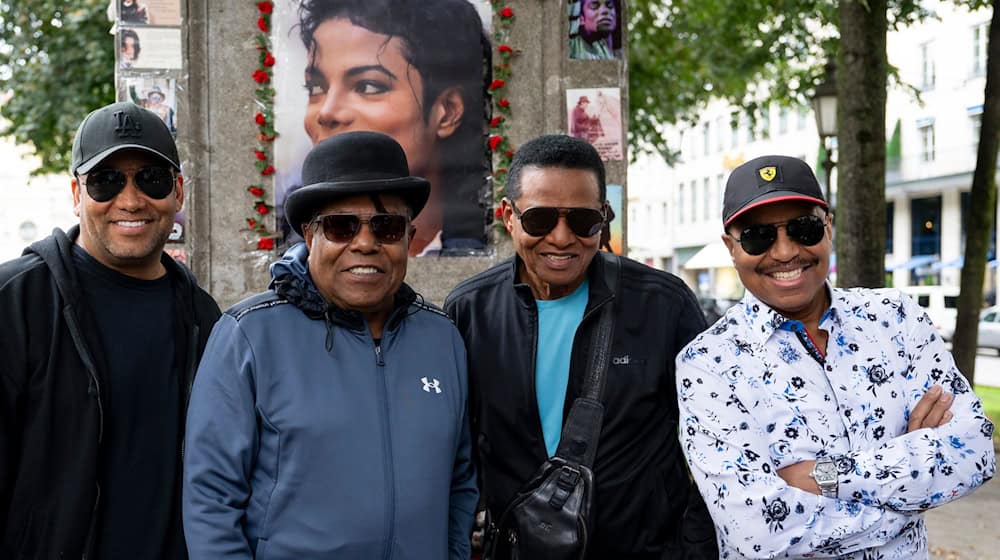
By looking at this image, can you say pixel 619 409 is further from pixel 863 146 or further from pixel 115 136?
pixel 863 146

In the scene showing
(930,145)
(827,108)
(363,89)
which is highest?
(930,145)

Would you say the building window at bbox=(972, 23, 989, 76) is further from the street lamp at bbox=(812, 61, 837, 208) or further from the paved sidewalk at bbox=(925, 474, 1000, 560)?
the paved sidewalk at bbox=(925, 474, 1000, 560)

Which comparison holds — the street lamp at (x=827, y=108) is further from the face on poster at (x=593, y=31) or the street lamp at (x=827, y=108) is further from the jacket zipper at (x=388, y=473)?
the jacket zipper at (x=388, y=473)

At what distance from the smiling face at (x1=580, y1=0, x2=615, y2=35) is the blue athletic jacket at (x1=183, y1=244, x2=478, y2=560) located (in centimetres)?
358

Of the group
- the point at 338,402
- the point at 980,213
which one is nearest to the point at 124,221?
the point at 338,402

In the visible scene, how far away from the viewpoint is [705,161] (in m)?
50.2

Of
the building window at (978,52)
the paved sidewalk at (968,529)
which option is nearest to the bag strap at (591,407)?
the paved sidewalk at (968,529)

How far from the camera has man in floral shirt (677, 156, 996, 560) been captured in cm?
246

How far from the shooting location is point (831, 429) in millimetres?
2549

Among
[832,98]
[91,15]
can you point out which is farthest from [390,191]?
[91,15]

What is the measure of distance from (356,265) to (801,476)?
1.39m

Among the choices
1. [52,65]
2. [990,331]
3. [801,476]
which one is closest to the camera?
[801,476]

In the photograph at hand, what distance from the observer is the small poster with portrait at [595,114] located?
18.3 feet

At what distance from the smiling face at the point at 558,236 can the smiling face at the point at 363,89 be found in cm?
257
